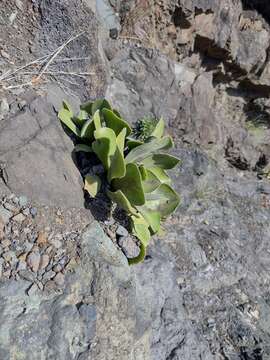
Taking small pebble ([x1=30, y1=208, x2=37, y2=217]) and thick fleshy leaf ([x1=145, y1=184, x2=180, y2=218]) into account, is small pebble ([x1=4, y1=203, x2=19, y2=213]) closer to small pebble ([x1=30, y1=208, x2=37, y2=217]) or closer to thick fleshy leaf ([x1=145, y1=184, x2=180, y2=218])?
small pebble ([x1=30, y1=208, x2=37, y2=217])

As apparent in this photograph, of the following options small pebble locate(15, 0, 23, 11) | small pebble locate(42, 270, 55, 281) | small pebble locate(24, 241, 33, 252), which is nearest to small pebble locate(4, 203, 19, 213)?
small pebble locate(24, 241, 33, 252)

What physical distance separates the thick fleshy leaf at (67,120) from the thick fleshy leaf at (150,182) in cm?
63

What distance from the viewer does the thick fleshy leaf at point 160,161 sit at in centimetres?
345

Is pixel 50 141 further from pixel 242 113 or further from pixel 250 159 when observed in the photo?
pixel 242 113

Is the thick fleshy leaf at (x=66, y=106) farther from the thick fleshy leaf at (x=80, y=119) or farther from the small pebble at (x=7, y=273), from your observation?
the small pebble at (x=7, y=273)

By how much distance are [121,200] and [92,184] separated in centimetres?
25

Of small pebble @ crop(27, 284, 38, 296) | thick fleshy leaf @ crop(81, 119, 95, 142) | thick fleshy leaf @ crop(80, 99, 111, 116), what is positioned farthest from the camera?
thick fleshy leaf @ crop(80, 99, 111, 116)

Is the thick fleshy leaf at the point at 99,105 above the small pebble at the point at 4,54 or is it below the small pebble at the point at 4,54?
below

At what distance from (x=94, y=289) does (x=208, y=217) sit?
81.6 inches

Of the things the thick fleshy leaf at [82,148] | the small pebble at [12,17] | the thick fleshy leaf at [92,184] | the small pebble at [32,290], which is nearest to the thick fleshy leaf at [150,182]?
the thick fleshy leaf at [92,184]

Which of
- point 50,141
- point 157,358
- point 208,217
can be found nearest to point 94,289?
point 157,358

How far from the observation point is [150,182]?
3234 mm

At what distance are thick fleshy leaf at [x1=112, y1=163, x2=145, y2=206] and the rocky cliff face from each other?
244 mm

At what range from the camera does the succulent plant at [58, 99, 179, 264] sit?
121 inches
